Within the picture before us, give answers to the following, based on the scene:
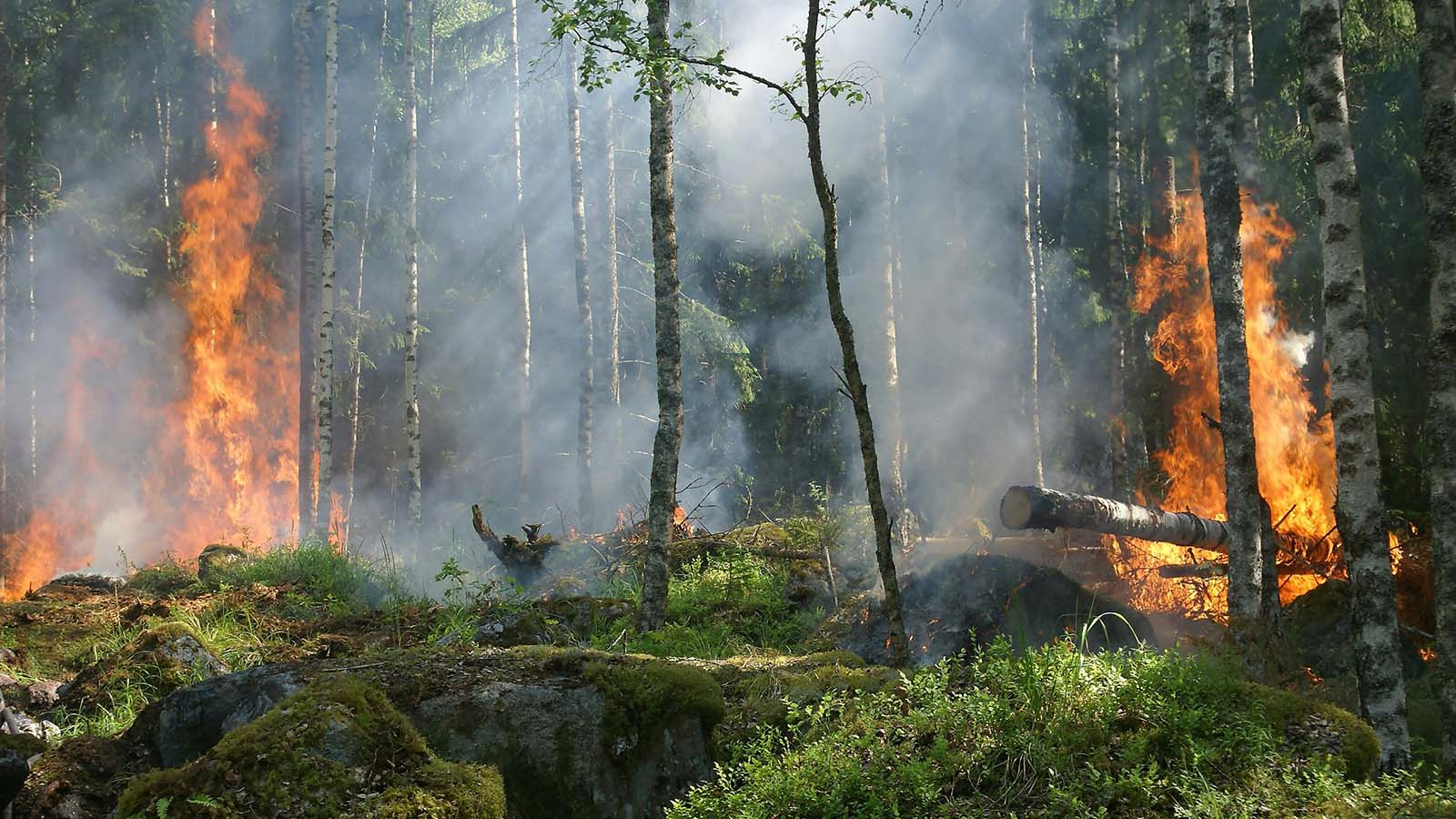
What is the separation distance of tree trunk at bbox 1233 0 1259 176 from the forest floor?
9.37m

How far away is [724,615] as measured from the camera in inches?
437

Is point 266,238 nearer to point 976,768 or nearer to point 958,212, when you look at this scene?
point 958,212

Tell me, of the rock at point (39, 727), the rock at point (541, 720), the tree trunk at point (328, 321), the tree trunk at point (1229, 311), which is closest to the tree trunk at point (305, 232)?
the tree trunk at point (328, 321)

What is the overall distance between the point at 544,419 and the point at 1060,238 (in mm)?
15368

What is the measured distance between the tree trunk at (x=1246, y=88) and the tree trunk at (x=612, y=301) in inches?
507

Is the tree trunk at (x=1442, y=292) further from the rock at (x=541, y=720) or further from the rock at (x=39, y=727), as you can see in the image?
the rock at (x=39, y=727)

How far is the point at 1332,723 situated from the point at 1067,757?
1.22m

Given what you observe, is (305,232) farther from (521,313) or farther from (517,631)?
(517,631)

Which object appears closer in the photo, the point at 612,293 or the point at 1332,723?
the point at 1332,723

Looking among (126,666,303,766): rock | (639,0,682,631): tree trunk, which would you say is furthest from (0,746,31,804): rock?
(639,0,682,631): tree trunk

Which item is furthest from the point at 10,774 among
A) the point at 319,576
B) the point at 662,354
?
the point at 319,576

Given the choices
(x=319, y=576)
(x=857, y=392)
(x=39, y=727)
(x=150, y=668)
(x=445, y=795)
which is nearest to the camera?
(x=445, y=795)

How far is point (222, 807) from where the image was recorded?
354 cm

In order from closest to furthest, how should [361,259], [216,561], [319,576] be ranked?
[319,576]
[216,561]
[361,259]
